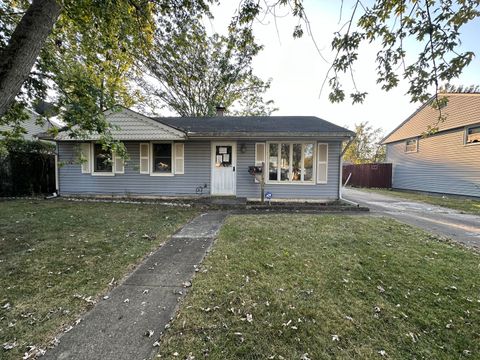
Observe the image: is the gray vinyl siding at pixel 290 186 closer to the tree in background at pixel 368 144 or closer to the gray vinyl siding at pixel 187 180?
the gray vinyl siding at pixel 187 180

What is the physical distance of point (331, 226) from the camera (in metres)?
5.45

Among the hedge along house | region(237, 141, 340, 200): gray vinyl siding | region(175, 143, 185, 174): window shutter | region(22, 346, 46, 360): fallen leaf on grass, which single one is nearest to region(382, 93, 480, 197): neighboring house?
region(237, 141, 340, 200): gray vinyl siding

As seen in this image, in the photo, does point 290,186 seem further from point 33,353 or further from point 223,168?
point 33,353

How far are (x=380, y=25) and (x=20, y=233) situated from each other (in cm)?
776

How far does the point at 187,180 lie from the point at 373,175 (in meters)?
15.7

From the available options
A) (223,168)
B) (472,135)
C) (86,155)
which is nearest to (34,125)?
(86,155)

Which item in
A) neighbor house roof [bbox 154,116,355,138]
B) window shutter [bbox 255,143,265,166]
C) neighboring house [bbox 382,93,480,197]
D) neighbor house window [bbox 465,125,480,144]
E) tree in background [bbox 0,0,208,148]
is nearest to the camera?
tree in background [bbox 0,0,208,148]

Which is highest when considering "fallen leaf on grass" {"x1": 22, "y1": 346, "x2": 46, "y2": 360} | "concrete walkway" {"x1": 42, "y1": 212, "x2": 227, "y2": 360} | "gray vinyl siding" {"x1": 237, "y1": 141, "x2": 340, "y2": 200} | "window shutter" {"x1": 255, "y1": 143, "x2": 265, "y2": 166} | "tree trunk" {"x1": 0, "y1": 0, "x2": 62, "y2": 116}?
"tree trunk" {"x1": 0, "y1": 0, "x2": 62, "y2": 116}

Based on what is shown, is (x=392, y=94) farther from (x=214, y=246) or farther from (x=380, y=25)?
(x=214, y=246)

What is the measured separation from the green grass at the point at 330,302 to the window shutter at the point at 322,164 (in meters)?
4.37

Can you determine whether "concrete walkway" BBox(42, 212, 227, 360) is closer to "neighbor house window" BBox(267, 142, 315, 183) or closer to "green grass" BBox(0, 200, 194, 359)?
"green grass" BBox(0, 200, 194, 359)

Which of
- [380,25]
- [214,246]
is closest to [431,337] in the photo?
[214,246]

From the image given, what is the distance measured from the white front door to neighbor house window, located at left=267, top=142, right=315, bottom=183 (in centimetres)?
155

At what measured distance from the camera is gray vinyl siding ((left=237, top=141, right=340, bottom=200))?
8547 millimetres
